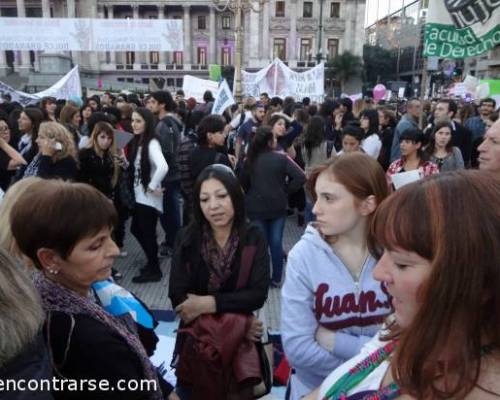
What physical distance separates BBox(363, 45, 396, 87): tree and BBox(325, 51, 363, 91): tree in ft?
10.9

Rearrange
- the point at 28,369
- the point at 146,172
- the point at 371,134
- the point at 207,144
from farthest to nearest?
the point at 371,134 < the point at 207,144 < the point at 146,172 < the point at 28,369

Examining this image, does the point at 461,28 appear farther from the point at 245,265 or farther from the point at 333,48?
the point at 333,48

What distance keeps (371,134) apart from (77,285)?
17.7ft

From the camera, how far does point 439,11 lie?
4.25m

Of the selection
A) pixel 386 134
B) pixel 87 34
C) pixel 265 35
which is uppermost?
pixel 265 35

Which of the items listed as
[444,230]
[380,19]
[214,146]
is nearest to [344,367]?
[444,230]

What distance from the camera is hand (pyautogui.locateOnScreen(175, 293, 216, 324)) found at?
7.06 feet

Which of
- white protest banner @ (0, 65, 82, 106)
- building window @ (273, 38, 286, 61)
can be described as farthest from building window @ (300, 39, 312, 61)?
white protest banner @ (0, 65, 82, 106)

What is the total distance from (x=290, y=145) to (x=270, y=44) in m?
50.6

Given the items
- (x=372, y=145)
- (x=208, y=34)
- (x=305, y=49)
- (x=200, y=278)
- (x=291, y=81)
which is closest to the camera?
(x=200, y=278)

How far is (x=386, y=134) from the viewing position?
21.9ft

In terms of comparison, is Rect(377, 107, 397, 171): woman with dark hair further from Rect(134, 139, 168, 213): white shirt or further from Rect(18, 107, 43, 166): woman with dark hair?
Rect(18, 107, 43, 166): woman with dark hair

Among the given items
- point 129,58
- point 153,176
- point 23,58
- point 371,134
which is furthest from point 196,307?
point 129,58

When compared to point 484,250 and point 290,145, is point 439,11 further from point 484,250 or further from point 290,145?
point 484,250
